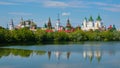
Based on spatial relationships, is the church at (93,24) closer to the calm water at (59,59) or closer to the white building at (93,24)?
the white building at (93,24)

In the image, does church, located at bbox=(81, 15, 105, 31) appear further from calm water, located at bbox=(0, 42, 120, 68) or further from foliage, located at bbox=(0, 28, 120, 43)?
calm water, located at bbox=(0, 42, 120, 68)

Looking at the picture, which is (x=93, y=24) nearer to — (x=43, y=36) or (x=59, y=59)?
(x=43, y=36)

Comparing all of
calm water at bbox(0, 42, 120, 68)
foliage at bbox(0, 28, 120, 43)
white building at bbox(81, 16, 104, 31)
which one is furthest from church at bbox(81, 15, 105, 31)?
calm water at bbox(0, 42, 120, 68)

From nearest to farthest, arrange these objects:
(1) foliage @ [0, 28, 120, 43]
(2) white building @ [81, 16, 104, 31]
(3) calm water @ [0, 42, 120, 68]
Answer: (3) calm water @ [0, 42, 120, 68] < (1) foliage @ [0, 28, 120, 43] < (2) white building @ [81, 16, 104, 31]

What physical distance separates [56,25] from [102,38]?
30469 millimetres

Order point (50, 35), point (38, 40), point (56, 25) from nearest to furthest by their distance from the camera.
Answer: point (38, 40)
point (50, 35)
point (56, 25)

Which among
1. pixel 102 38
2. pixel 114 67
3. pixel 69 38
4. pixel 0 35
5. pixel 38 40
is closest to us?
pixel 114 67

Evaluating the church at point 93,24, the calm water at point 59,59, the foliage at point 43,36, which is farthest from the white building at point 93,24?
the calm water at point 59,59

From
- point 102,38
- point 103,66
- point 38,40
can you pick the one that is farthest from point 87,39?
point 103,66

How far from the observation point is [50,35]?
78000mm

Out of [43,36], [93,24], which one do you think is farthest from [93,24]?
[43,36]

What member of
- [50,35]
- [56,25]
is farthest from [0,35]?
[56,25]

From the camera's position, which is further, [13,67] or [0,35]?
[0,35]

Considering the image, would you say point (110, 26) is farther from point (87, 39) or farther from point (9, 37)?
point (9, 37)
